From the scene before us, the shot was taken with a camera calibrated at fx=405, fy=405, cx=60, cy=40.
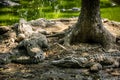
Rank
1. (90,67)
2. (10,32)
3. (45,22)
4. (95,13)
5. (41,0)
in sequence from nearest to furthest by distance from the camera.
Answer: (90,67) → (95,13) → (10,32) → (45,22) → (41,0)

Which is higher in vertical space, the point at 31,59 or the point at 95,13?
the point at 95,13

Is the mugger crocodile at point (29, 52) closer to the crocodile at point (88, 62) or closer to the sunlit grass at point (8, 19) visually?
the crocodile at point (88, 62)

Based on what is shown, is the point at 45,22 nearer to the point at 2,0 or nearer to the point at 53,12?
the point at 53,12

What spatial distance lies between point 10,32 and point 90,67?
18.8 feet

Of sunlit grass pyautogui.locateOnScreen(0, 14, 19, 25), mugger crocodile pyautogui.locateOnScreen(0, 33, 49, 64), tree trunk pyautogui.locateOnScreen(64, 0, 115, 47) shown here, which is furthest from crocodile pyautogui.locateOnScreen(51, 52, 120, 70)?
sunlit grass pyautogui.locateOnScreen(0, 14, 19, 25)

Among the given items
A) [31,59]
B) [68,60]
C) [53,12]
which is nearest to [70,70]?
[68,60]

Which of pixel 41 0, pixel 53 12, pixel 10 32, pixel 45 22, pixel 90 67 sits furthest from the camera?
pixel 41 0

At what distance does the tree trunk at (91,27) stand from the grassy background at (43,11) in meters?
8.16

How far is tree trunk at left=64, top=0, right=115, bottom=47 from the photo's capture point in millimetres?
15273

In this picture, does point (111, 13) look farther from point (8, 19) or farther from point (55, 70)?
point (55, 70)

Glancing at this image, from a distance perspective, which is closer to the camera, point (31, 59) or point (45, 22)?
point (31, 59)

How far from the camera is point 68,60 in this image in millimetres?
12867

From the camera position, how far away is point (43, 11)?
2648 centimetres

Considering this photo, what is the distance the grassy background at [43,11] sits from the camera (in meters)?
24.9
